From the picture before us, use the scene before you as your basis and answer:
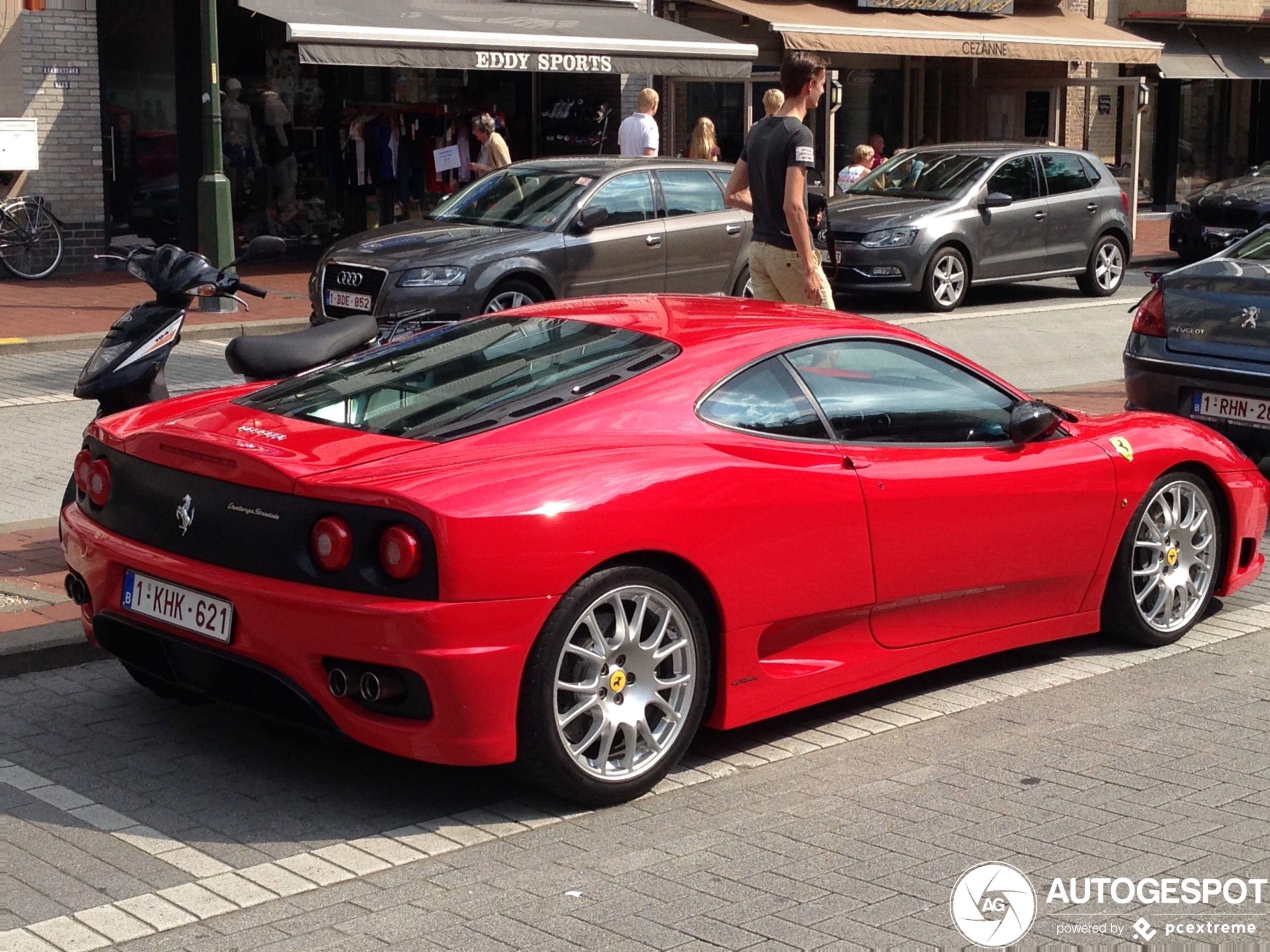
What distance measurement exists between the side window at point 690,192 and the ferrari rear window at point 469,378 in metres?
9.23

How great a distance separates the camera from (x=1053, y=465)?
593 cm

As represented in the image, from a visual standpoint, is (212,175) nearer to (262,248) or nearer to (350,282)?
(350,282)

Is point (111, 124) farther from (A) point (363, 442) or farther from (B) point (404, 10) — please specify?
(A) point (363, 442)

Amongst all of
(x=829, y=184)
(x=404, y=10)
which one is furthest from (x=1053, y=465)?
(x=829, y=184)

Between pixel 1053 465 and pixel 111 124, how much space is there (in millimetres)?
16389

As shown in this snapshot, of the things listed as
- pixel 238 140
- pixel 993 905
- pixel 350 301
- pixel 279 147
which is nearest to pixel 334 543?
pixel 993 905

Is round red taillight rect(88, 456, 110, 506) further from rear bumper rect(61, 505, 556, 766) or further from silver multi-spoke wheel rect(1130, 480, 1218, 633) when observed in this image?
silver multi-spoke wheel rect(1130, 480, 1218, 633)

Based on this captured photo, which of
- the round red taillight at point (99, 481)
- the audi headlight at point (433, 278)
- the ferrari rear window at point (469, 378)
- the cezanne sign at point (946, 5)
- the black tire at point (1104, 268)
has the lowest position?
the black tire at point (1104, 268)

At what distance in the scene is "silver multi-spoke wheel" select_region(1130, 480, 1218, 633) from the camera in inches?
252

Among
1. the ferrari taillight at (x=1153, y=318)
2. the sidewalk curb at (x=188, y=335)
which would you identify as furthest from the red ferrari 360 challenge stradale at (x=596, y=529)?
the sidewalk curb at (x=188, y=335)

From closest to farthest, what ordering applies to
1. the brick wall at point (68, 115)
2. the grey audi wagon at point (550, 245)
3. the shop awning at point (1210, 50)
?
the grey audi wagon at point (550, 245) → the brick wall at point (68, 115) → the shop awning at point (1210, 50)

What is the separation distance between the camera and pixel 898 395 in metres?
5.71

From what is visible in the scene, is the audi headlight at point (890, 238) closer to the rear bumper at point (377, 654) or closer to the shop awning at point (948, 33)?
the shop awning at point (948, 33)

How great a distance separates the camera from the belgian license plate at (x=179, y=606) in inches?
186
